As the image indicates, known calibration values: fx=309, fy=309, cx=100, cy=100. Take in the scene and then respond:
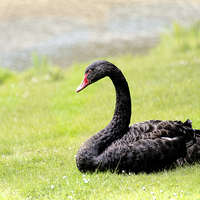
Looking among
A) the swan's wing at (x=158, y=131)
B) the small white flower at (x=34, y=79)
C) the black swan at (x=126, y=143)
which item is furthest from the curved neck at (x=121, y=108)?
the small white flower at (x=34, y=79)

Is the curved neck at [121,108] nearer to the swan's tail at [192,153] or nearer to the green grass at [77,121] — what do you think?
the green grass at [77,121]

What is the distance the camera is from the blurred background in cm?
1795

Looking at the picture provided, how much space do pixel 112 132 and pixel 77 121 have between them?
230 cm

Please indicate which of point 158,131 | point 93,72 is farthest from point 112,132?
point 93,72

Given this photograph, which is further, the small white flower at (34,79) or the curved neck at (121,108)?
the small white flower at (34,79)

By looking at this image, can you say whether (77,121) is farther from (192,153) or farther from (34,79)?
(34,79)

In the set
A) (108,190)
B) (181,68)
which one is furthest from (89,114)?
(181,68)

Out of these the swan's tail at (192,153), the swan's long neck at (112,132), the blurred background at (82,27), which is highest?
the swan's long neck at (112,132)

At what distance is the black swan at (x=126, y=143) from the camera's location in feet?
12.9

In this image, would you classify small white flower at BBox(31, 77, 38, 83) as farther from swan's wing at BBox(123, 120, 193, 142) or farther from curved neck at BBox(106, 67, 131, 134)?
swan's wing at BBox(123, 120, 193, 142)

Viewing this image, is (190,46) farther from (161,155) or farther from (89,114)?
(161,155)

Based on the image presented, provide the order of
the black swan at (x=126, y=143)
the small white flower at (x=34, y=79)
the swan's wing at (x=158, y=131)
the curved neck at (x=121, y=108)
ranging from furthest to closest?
the small white flower at (x=34, y=79) < the curved neck at (x=121, y=108) < the swan's wing at (x=158, y=131) < the black swan at (x=126, y=143)

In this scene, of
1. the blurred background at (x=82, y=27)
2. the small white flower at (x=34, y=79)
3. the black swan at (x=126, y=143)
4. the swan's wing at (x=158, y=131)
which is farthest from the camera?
the blurred background at (x=82, y=27)

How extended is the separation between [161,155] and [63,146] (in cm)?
190
